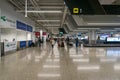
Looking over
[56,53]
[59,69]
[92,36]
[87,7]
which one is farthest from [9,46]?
[92,36]

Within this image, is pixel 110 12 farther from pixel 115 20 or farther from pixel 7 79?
pixel 115 20

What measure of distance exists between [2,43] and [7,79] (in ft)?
27.7

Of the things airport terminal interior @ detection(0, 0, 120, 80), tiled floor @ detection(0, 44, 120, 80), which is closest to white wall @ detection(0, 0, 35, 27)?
airport terminal interior @ detection(0, 0, 120, 80)

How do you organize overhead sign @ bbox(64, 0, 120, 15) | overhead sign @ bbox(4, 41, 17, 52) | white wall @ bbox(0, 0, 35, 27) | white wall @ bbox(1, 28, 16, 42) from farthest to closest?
white wall @ bbox(1, 28, 16, 42) → overhead sign @ bbox(4, 41, 17, 52) → white wall @ bbox(0, 0, 35, 27) → overhead sign @ bbox(64, 0, 120, 15)

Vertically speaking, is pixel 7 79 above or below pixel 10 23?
below

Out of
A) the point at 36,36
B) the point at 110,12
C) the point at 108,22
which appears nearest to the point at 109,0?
the point at 110,12

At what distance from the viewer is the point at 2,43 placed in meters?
13.9

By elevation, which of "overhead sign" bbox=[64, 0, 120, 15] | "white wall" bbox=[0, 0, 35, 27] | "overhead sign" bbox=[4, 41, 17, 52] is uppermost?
"white wall" bbox=[0, 0, 35, 27]

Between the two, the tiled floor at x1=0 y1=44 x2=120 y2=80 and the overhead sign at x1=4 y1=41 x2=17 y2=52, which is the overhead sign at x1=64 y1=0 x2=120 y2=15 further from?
the overhead sign at x1=4 y1=41 x2=17 y2=52

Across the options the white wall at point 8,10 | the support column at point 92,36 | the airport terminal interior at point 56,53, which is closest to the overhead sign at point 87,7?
the airport terminal interior at point 56,53

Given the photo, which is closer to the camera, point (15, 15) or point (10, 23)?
point (10, 23)

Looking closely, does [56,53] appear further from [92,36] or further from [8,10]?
[92,36]

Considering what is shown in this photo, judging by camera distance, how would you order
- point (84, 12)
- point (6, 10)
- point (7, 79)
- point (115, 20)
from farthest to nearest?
point (115, 20), point (6, 10), point (84, 12), point (7, 79)

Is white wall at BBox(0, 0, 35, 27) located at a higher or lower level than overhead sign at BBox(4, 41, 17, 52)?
higher
